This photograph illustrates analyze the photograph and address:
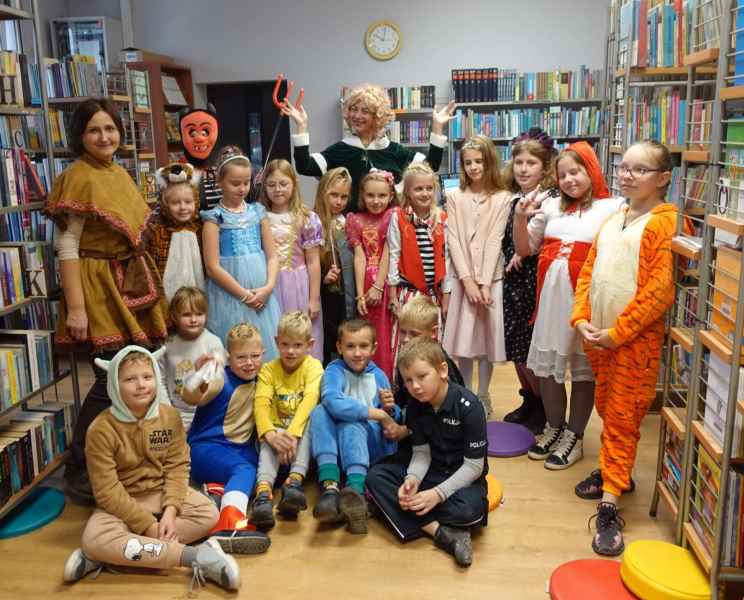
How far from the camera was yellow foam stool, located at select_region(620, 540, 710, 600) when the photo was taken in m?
1.94

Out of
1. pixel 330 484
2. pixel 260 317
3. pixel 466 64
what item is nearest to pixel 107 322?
pixel 260 317

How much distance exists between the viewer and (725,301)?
1.93 metres

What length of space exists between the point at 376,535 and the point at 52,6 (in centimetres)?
629

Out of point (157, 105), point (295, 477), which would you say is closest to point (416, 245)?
point (295, 477)

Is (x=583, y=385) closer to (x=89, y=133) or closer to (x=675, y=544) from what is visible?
(x=675, y=544)

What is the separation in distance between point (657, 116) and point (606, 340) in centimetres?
169

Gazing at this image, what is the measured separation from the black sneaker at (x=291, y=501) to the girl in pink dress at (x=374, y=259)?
2.61 ft

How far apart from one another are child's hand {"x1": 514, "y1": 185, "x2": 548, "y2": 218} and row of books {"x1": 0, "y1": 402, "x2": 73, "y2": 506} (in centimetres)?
211

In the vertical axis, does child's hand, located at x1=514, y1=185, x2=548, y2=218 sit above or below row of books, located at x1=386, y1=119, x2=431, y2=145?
below

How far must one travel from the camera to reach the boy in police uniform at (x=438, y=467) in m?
2.33

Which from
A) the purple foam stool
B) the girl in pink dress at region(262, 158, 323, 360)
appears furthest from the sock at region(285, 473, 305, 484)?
the purple foam stool

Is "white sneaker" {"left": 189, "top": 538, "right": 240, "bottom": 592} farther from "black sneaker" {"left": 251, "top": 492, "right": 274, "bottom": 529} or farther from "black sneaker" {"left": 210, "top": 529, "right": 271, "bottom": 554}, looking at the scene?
"black sneaker" {"left": 251, "top": 492, "right": 274, "bottom": 529}

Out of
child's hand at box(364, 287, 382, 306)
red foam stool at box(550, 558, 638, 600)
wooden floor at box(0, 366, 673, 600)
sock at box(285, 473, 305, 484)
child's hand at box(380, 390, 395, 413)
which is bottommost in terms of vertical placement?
wooden floor at box(0, 366, 673, 600)

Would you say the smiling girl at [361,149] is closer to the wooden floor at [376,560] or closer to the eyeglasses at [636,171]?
the eyeglasses at [636,171]
